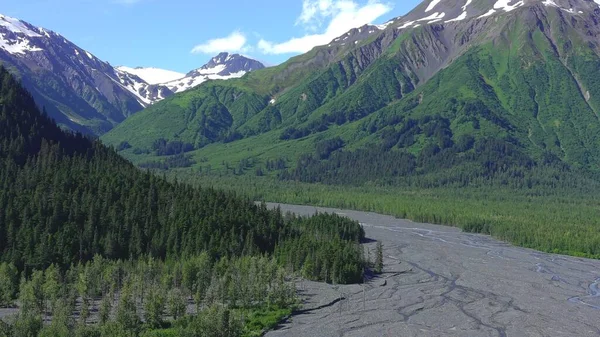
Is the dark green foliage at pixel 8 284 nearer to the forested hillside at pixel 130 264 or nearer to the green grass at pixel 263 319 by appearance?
the forested hillside at pixel 130 264

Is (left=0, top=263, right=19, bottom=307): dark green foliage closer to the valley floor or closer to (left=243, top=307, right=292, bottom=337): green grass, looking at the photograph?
(left=243, top=307, right=292, bottom=337): green grass

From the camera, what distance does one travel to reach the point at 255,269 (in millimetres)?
154500

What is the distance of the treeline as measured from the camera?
105625 mm

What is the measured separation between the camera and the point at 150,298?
125 m

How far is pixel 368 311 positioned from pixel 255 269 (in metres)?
27.7

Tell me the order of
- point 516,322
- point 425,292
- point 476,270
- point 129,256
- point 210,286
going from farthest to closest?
1. point 476,270
2. point 129,256
3. point 425,292
4. point 210,286
5. point 516,322

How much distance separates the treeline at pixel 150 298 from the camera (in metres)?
106

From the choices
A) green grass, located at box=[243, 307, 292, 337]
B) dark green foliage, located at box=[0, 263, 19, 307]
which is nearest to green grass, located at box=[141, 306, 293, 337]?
green grass, located at box=[243, 307, 292, 337]

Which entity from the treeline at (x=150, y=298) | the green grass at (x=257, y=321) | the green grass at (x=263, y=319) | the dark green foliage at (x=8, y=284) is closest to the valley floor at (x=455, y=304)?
the green grass at (x=263, y=319)

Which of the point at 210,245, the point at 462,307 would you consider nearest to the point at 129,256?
the point at 210,245

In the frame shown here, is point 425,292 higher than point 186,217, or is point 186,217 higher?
point 186,217

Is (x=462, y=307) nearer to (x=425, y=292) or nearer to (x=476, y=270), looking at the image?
(x=425, y=292)

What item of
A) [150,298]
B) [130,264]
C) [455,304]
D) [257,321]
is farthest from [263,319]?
[130,264]

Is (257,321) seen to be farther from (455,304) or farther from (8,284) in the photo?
(8,284)
